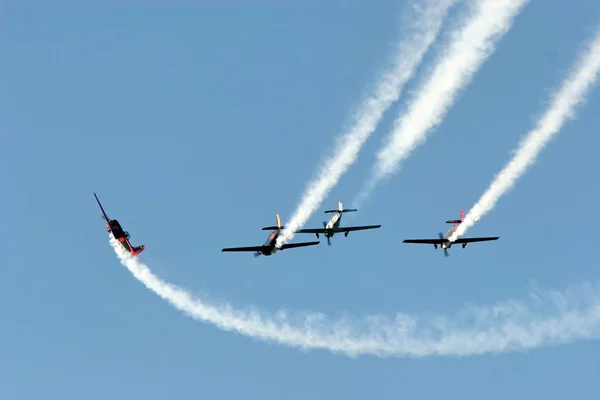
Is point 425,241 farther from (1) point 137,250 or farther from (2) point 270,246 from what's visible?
(1) point 137,250

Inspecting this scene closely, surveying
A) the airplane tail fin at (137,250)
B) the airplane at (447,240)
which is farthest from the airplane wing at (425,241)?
the airplane tail fin at (137,250)

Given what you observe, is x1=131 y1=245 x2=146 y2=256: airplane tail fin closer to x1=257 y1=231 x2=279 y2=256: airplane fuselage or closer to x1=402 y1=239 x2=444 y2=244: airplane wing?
x1=257 y1=231 x2=279 y2=256: airplane fuselage

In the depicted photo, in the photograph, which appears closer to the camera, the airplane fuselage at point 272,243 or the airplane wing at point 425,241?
the airplane fuselage at point 272,243

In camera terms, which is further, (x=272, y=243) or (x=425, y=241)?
(x=425, y=241)

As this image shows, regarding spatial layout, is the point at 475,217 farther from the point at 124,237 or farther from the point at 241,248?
the point at 124,237

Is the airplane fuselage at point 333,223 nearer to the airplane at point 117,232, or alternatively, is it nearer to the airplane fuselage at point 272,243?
the airplane fuselage at point 272,243

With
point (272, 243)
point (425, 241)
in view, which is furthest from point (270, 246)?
point (425, 241)

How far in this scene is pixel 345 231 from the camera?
78062 millimetres

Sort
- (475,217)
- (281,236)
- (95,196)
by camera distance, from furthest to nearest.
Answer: (95,196) < (281,236) < (475,217)

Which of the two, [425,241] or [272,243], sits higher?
[425,241]

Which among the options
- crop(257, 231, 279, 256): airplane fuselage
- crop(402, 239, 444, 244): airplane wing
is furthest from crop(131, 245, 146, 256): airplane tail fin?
crop(402, 239, 444, 244): airplane wing

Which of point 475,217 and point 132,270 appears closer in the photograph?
point 475,217

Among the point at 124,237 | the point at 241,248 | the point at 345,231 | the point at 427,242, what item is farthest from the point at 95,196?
the point at 427,242

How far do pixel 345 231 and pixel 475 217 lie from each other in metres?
11.8
